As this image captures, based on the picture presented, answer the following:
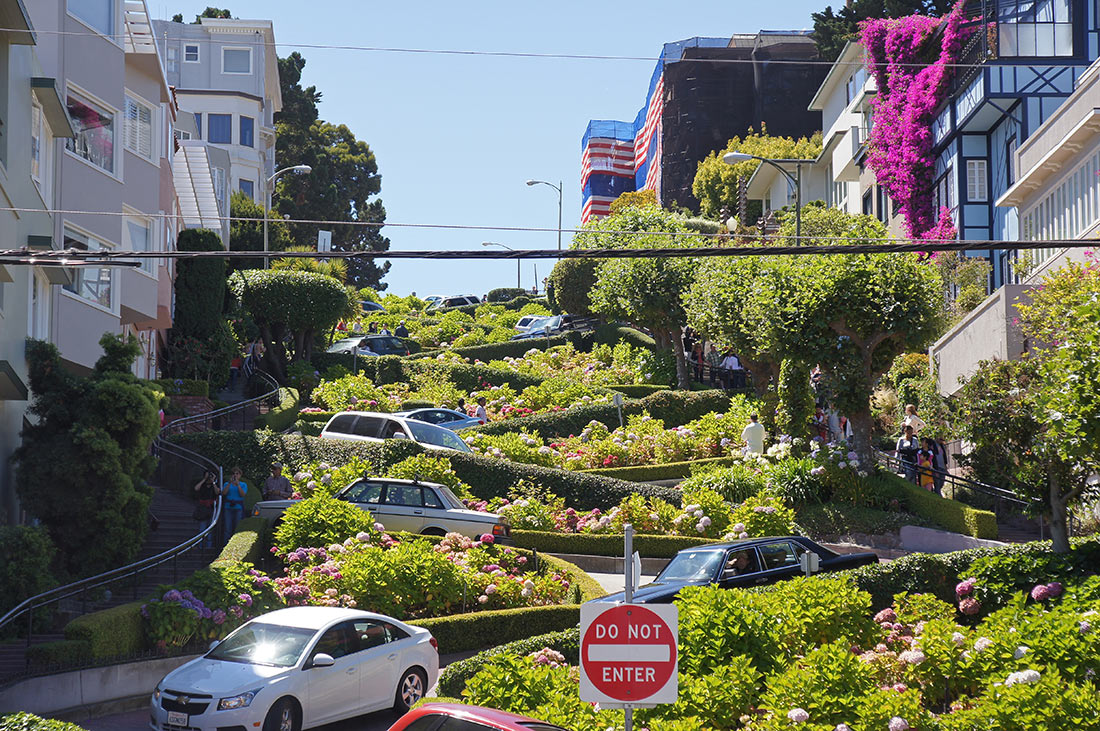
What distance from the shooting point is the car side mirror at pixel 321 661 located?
13180 mm

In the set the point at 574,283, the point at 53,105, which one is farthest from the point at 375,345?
the point at 53,105

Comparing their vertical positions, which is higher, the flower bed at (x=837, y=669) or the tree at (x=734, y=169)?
the tree at (x=734, y=169)

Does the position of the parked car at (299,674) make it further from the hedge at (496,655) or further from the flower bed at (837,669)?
the flower bed at (837,669)

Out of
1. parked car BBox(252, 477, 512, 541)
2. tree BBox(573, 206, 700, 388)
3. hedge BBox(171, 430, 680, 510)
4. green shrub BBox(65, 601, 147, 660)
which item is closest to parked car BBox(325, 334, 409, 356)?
tree BBox(573, 206, 700, 388)

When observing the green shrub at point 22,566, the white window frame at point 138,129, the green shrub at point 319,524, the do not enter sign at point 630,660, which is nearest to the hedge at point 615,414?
the white window frame at point 138,129

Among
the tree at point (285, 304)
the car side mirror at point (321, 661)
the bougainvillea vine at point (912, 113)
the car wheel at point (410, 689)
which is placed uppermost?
the bougainvillea vine at point (912, 113)

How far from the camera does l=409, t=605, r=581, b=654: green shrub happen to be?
668 inches

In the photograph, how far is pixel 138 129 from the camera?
31.1 m

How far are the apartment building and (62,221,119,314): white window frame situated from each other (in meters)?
57.7

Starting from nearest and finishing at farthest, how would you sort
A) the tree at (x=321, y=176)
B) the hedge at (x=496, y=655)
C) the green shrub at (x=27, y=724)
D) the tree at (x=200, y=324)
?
the green shrub at (x=27, y=724) → the hedge at (x=496, y=655) → the tree at (x=200, y=324) → the tree at (x=321, y=176)

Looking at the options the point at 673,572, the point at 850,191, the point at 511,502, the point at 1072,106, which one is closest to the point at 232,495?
the point at 511,502

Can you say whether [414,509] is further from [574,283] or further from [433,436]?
[574,283]

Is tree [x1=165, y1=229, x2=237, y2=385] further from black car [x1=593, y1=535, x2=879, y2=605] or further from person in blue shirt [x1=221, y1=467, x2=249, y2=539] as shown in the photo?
black car [x1=593, y1=535, x2=879, y2=605]

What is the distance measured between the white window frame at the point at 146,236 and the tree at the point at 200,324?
8.39 m
